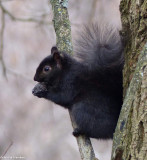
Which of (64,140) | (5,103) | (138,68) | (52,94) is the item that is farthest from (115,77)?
(5,103)

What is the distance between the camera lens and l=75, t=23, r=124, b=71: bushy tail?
272 centimetres

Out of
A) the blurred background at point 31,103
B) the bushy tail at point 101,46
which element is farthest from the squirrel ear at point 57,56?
the blurred background at point 31,103

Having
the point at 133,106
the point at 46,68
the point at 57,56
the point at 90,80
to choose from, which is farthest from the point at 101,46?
the point at 133,106

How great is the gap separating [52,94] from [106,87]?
46cm

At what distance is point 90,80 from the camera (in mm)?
2930

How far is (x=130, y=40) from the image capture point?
226 cm

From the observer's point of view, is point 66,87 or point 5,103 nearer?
point 66,87

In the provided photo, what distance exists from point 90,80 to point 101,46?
279 mm

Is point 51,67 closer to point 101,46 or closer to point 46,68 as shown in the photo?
point 46,68

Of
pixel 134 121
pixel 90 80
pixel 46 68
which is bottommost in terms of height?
pixel 134 121

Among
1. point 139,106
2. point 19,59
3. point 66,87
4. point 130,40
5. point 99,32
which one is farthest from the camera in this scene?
point 19,59

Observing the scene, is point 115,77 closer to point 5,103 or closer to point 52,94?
point 52,94

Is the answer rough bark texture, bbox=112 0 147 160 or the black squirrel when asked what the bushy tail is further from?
rough bark texture, bbox=112 0 147 160

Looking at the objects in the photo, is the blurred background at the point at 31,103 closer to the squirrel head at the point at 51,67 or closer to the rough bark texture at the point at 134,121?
the squirrel head at the point at 51,67
